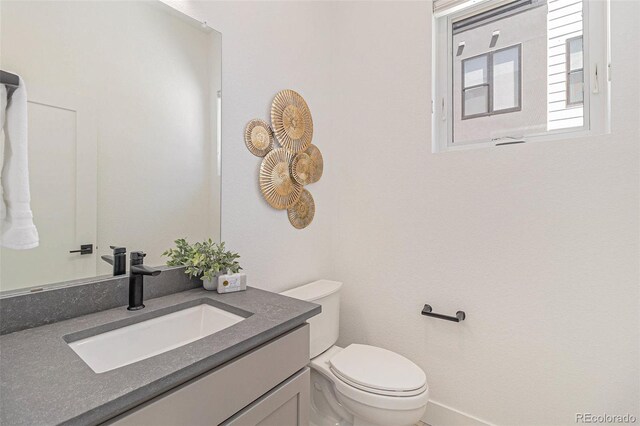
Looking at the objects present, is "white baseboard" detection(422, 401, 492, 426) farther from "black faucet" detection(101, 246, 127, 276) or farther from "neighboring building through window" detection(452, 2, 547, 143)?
"black faucet" detection(101, 246, 127, 276)

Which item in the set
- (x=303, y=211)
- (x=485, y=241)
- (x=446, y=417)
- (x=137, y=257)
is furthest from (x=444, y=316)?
(x=137, y=257)

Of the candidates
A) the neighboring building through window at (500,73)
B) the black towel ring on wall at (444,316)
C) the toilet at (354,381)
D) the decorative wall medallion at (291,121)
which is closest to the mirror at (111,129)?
the decorative wall medallion at (291,121)

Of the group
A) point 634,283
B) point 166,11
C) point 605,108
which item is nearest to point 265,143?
point 166,11

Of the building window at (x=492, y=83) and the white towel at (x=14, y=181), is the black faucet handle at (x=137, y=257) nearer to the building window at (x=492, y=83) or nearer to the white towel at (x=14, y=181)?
the white towel at (x=14, y=181)

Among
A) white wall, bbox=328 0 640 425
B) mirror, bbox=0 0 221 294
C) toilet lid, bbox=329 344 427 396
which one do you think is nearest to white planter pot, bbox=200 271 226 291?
mirror, bbox=0 0 221 294

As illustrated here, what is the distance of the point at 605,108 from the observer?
1.27 metres

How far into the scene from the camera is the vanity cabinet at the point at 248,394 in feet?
2.01

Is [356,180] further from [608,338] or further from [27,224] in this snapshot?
[27,224]

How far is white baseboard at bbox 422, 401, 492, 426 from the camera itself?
1515mm

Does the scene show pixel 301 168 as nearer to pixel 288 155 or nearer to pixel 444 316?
pixel 288 155

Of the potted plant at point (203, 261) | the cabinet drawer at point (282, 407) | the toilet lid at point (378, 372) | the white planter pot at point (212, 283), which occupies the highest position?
the potted plant at point (203, 261)

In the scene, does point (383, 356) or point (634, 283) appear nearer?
point (634, 283)

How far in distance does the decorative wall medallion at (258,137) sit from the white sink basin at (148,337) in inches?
29.7

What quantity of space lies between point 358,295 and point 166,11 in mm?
1731
